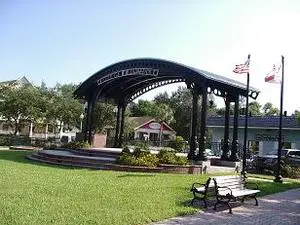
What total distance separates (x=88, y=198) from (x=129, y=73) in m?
14.8

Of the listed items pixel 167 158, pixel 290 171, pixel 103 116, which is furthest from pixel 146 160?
pixel 103 116

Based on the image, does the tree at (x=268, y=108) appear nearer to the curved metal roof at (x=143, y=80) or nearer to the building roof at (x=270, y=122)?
the building roof at (x=270, y=122)

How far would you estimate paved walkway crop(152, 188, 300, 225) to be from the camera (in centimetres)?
1011

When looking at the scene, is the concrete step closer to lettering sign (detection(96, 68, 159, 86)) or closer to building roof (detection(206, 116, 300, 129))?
lettering sign (detection(96, 68, 159, 86))

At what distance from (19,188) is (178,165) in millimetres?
9588

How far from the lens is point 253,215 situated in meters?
11.4

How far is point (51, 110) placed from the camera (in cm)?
5303

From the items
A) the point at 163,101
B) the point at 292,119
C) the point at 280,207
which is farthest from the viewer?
the point at 163,101

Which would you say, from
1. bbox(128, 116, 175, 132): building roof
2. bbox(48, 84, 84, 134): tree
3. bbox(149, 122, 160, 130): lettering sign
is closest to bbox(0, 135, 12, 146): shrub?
bbox(48, 84, 84, 134): tree

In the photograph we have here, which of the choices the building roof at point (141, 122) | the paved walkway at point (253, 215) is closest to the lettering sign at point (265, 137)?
the paved walkway at point (253, 215)

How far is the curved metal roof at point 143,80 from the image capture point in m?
22.8

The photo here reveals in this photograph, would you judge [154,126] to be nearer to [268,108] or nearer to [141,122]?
[141,122]

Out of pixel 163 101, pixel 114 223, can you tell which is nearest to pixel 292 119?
pixel 114 223

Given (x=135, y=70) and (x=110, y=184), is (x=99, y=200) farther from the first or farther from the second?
(x=135, y=70)
